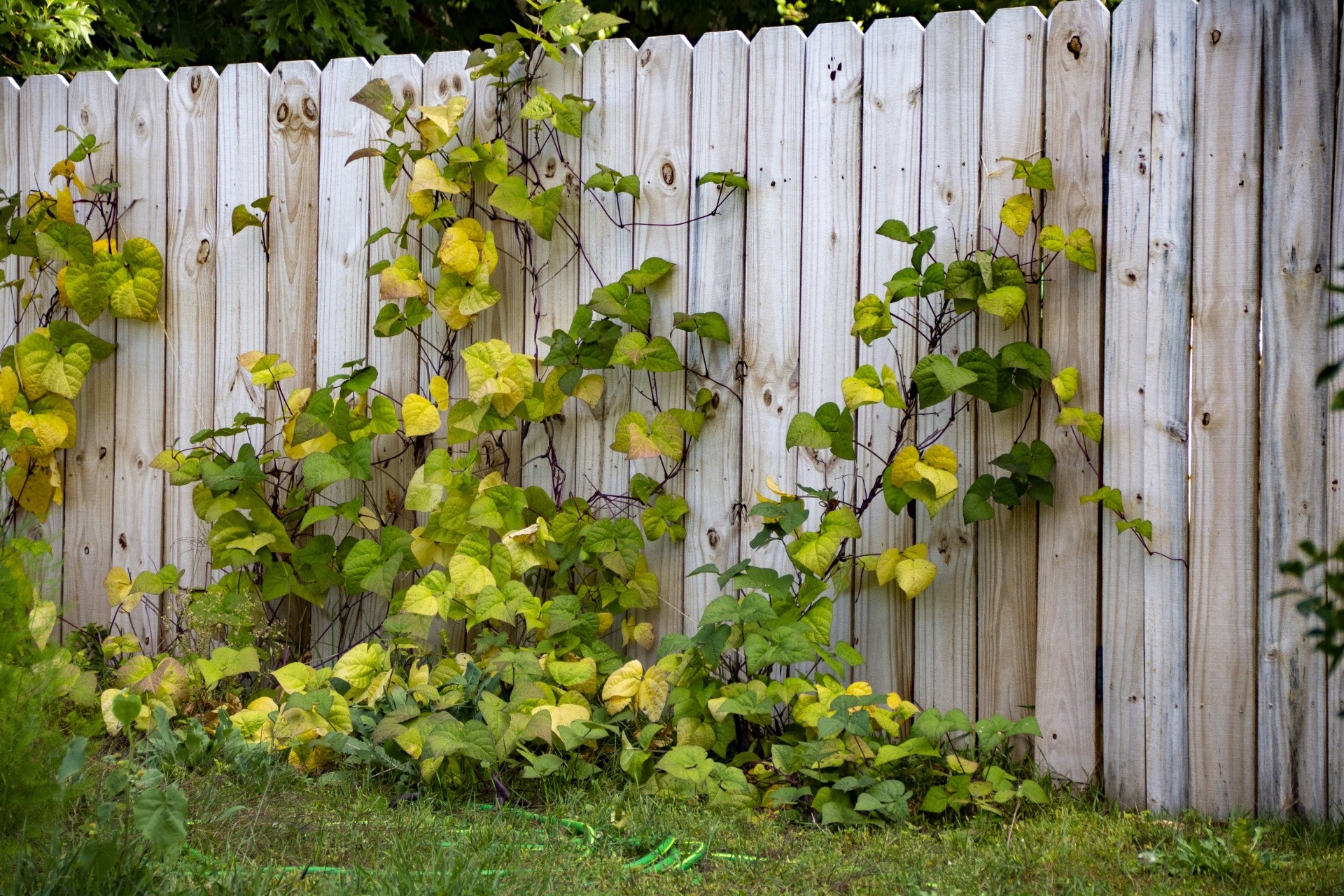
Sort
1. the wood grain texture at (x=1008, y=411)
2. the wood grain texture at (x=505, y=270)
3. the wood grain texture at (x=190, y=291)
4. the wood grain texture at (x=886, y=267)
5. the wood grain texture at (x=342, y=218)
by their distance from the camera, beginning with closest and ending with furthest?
1. the wood grain texture at (x=1008, y=411)
2. the wood grain texture at (x=886, y=267)
3. the wood grain texture at (x=505, y=270)
4. the wood grain texture at (x=342, y=218)
5. the wood grain texture at (x=190, y=291)

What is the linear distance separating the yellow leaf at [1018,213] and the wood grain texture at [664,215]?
0.80 m

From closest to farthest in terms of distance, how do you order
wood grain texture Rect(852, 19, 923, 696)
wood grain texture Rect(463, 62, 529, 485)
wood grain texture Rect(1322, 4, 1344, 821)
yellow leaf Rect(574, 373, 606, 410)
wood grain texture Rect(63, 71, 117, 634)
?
wood grain texture Rect(1322, 4, 1344, 821) → wood grain texture Rect(852, 19, 923, 696) → yellow leaf Rect(574, 373, 606, 410) → wood grain texture Rect(463, 62, 529, 485) → wood grain texture Rect(63, 71, 117, 634)

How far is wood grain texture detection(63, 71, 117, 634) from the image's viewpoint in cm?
339

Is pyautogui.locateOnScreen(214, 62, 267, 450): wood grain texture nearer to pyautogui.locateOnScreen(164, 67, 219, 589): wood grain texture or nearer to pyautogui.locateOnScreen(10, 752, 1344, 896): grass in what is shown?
pyautogui.locateOnScreen(164, 67, 219, 589): wood grain texture

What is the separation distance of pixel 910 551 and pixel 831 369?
488 millimetres

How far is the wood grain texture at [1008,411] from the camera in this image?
2572mm

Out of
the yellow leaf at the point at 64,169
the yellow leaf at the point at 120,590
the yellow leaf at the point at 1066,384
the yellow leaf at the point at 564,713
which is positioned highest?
the yellow leaf at the point at 64,169

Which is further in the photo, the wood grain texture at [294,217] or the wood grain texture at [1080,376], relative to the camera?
the wood grain texture at [294,217]

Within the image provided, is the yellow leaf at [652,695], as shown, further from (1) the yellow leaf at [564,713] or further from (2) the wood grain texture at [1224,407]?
(2) the wood grain texture at [1224,407]

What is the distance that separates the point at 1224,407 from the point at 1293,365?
0.16m

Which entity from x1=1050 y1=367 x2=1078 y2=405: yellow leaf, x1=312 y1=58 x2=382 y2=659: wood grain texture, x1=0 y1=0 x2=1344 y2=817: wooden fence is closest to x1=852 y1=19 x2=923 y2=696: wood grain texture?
x1=0 y1=0 x2=1344 y2=817: wooden fence

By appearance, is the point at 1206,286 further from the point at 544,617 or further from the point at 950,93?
the point at 544,617

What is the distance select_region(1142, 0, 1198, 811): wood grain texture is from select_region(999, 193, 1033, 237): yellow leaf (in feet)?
0.86

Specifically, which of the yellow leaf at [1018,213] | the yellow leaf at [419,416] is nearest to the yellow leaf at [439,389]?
the yellow leaf at [419,416]
